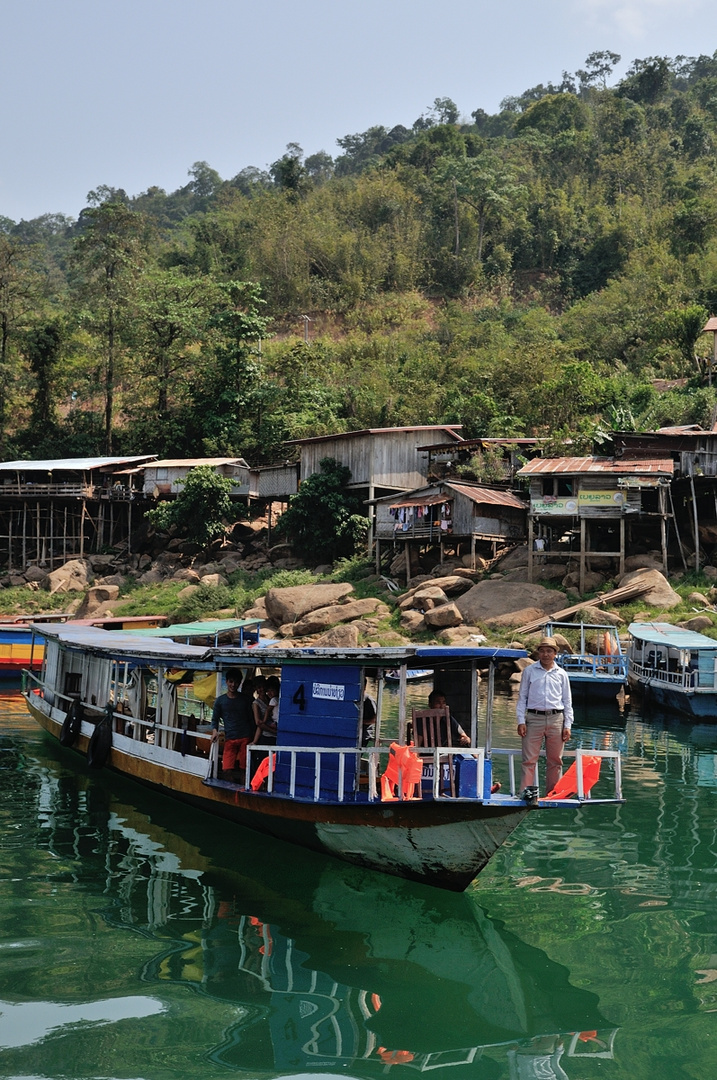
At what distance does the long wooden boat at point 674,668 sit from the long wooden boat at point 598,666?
63 centimetres

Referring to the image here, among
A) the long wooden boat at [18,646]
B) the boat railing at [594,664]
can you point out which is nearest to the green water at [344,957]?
the boat railing at [594,664]

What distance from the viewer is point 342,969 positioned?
914 centimetres

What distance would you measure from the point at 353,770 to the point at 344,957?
269 cm

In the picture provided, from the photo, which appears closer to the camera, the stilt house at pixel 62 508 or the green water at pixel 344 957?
the green water at pixel 344 957

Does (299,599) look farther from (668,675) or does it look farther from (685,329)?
(685,329)

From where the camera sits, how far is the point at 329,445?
4384cm

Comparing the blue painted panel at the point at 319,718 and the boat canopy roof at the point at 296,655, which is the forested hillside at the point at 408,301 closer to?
the boat canopy roof at the point at 296,655

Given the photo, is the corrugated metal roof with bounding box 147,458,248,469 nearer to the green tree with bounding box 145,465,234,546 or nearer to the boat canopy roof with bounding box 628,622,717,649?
the green tree with bounding box 145,465,234,546

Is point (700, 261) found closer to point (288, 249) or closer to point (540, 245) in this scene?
point (540, 245)

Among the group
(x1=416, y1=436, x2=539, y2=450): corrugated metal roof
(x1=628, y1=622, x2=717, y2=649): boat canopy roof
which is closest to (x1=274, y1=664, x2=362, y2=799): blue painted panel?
(x1=628, y1=622, x2=717, y2=649): boat canopy roof

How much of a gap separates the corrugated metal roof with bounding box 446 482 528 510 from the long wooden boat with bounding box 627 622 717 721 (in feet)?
31.8

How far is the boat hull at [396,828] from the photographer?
1052cm

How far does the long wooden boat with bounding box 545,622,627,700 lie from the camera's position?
26766 mm

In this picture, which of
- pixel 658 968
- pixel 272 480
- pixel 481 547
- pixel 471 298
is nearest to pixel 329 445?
pixel 272 480
